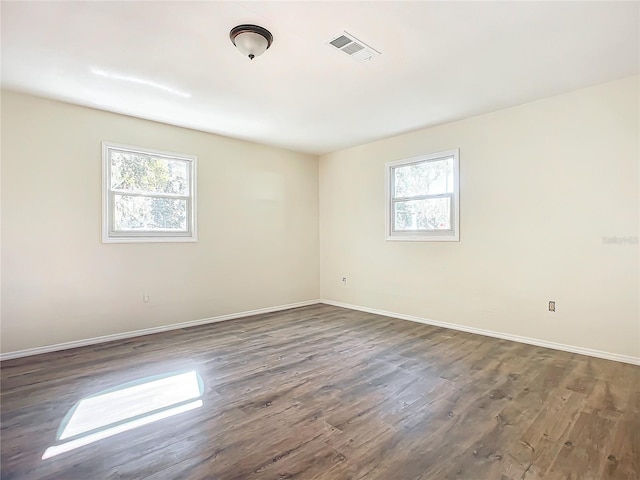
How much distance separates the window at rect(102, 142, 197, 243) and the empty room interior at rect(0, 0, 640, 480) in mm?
27

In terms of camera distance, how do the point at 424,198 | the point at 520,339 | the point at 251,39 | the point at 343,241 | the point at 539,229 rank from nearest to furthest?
the point at 251,39, the point at 539,229, the point at 520,339, the point at 424,198, the point at 343,241

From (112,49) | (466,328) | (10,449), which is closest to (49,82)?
(112,49)

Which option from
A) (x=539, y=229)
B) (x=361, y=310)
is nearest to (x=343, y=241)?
(x=361, y=310)

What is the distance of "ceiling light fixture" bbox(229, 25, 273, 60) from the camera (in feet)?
7.76

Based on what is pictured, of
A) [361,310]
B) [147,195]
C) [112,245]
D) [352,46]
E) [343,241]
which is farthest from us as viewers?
[343,241]

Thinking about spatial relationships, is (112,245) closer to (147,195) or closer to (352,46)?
(147,195)

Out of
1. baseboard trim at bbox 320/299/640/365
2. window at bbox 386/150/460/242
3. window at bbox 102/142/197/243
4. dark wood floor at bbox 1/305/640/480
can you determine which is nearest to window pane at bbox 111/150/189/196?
window at bbox 102/142/197/243

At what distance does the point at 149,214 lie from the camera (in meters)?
4.38

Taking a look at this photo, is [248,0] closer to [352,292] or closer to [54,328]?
[54,328]

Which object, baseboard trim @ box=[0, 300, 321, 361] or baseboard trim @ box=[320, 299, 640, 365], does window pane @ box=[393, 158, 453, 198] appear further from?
baseboard trim @ box=[0, 300, 321, 361]

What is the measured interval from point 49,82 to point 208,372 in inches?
124

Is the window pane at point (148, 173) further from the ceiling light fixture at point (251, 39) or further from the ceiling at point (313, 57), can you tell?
the ceiling light fixture at point (251, 39)

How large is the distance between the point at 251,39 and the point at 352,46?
774mm

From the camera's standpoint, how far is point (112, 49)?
2660mm
